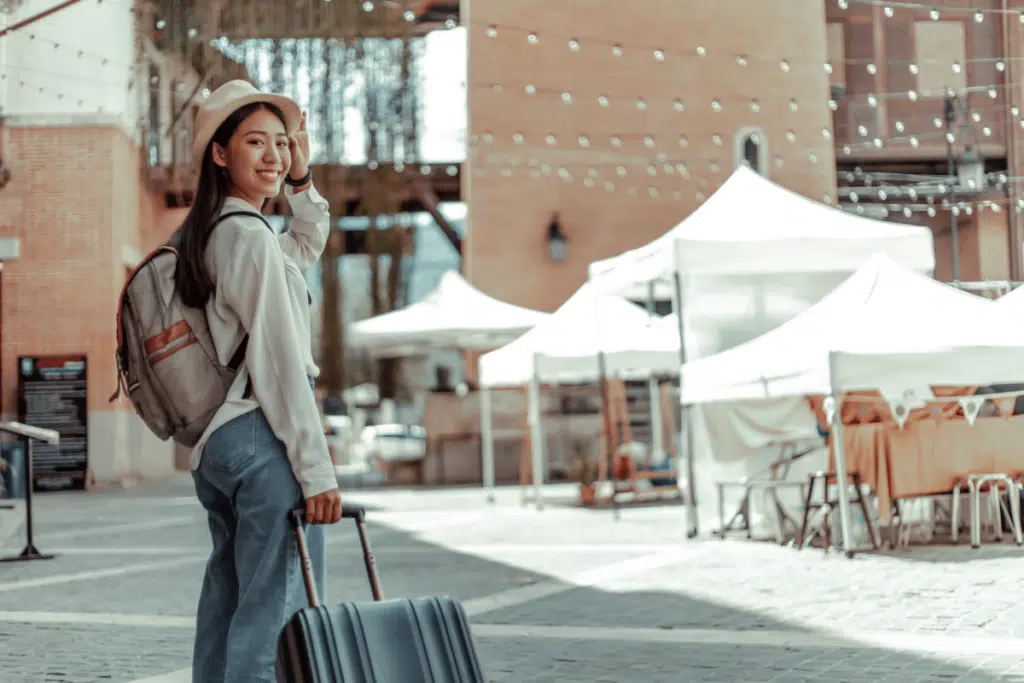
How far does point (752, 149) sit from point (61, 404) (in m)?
10.5

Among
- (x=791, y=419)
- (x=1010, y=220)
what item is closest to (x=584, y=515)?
(x=791, y=419)

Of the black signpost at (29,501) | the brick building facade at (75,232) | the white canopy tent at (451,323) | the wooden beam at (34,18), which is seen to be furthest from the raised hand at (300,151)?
the brick building facade at (75,232)

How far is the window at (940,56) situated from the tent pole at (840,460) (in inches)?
157

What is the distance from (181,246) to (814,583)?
5179 millimetres

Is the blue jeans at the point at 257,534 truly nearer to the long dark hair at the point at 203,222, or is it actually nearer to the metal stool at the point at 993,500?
the long dark hair at the point at 203,222

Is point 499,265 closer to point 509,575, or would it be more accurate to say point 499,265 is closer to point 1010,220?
point 1010,220

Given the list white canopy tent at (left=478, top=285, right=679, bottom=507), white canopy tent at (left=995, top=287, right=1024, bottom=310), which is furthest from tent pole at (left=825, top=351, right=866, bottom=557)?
white canopy tent at (left=478, top=285, right=679, bottom=507)

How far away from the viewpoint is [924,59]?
1302cm

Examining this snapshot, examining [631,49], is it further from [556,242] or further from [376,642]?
[376,642]

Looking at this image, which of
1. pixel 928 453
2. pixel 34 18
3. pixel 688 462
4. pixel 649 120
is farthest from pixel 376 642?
pixel 649 120

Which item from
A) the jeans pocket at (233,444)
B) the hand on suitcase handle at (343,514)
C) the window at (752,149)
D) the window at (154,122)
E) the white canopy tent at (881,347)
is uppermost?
the window at (154,122)

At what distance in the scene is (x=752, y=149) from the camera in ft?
65.6

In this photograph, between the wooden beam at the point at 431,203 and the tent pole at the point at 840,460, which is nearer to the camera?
the tent pole at the point at 840,460

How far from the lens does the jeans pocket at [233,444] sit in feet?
10.1
